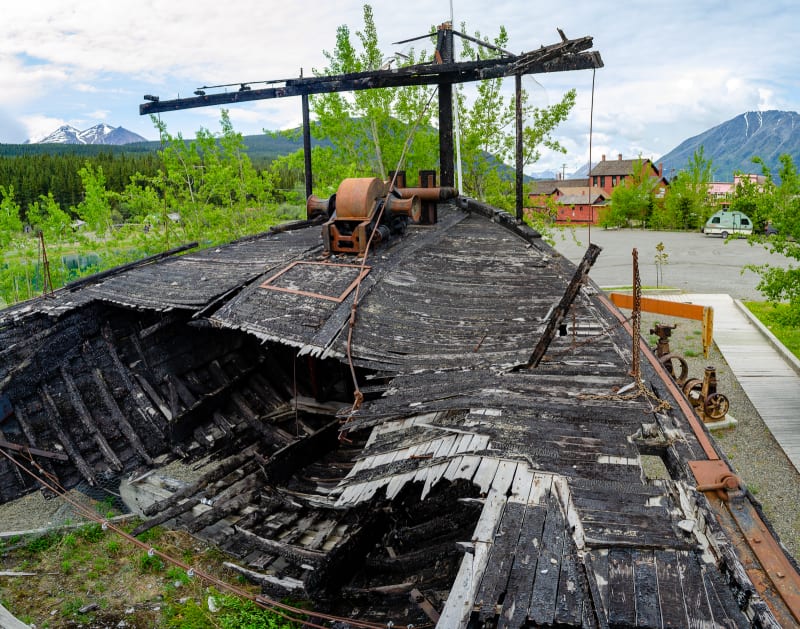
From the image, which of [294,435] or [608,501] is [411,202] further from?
[608,501]

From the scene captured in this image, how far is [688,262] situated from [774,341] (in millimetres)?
20035

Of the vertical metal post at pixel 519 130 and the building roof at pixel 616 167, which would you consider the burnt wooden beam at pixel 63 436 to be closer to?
the vertical metal post at pixel 519 130

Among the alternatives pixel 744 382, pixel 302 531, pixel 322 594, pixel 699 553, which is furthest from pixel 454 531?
pixel 744 382

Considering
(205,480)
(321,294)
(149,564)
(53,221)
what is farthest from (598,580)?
(53,221)

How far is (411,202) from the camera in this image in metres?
9.98

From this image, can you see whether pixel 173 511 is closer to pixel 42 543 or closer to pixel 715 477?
pixel 42 543

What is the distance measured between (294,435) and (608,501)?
24.1 ft

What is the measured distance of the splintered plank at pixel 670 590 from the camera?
9.83 feet

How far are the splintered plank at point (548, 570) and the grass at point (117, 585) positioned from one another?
17.5ft

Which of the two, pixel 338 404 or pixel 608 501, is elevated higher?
pixel 608 501

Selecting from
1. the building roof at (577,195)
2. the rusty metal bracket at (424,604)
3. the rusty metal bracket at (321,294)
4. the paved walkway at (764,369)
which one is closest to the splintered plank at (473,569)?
the rusty metal bracket at (424,604)

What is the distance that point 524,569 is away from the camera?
132 inches

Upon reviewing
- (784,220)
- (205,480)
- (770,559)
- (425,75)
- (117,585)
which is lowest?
(117,585)

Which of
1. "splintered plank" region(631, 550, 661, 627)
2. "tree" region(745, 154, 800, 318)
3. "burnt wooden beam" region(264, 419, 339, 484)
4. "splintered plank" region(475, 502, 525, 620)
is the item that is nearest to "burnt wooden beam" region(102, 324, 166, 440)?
"burnt wooden beam" region(264, 419, 339, 484)
